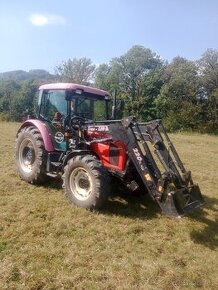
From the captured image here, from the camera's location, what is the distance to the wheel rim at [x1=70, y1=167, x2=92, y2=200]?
21.5 feet

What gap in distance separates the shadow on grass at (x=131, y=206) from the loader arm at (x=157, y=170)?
86 centimetres

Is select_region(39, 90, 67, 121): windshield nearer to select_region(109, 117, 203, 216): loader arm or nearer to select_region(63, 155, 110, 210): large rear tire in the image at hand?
select_region(63, 155, 110, 210): large rear tire

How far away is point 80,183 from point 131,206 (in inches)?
46.6

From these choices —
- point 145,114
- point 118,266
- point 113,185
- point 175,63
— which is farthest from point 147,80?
point 118,266

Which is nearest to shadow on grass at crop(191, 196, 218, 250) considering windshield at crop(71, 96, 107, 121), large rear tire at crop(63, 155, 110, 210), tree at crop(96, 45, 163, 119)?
large rear tire at crop(63, 155, 110, 210)

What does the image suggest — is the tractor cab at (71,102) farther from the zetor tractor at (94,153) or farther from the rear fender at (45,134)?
the rear fender at (45,134)

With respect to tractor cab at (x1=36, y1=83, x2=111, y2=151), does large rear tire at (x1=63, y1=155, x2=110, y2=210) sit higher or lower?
lower

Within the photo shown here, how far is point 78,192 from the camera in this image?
6.71 meters

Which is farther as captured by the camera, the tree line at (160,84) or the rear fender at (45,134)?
the tree line at (160,84)

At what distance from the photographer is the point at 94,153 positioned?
705 cm

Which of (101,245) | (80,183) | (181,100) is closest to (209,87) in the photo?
(181,100)

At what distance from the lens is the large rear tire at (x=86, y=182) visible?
615 cm

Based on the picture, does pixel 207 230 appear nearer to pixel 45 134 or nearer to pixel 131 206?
pixel 131 206

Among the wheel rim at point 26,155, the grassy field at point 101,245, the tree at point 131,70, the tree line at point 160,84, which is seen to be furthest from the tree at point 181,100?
the grassy field at point 101,245
